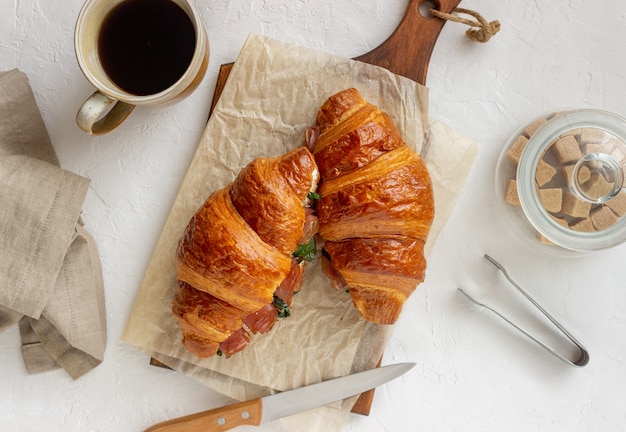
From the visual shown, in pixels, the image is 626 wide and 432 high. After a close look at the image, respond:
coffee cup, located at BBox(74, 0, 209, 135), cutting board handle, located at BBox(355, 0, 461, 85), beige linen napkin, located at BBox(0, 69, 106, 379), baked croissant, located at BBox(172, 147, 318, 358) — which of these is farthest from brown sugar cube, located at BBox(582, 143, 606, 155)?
beige linen napkin, located at BBox(0, 69, 106, 379)

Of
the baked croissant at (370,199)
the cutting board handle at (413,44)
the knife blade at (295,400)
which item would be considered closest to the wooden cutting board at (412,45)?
the cutting board handle at (413,44)

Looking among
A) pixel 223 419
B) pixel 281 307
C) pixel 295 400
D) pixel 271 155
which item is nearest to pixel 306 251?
pixel 281 307

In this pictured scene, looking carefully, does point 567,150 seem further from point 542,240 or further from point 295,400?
point 295,400

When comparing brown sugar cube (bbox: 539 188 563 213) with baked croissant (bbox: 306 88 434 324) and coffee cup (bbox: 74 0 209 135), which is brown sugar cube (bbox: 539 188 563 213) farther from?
coffee cup (bbox: 74 0 209 135)

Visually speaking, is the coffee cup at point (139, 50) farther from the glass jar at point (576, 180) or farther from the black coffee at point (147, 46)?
the glass jar at point (576, 180)

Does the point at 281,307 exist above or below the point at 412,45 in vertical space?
below

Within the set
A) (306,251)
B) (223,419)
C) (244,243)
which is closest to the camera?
(244,243)

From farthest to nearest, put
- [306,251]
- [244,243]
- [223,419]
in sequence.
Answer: [223,419]
[306,251]
[244,243]

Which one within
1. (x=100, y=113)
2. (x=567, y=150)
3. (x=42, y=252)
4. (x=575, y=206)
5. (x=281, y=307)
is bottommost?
(x=281, y=307)
